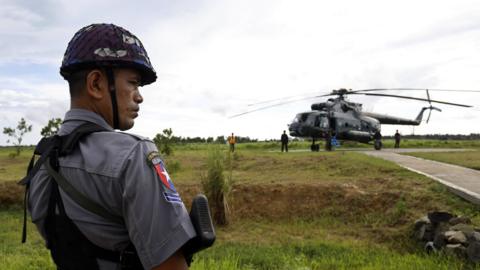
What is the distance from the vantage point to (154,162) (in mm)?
1296

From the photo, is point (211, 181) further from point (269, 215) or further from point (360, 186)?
point (360, 186)

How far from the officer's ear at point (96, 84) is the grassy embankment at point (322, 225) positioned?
343 cm

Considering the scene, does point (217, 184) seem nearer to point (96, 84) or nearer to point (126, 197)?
point (96, 84)

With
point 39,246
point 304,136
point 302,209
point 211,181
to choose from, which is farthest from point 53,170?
point 304,136

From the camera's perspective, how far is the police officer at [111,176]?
1277 mm

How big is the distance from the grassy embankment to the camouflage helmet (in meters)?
3.44

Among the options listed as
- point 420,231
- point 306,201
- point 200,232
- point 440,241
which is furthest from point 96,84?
point 306,201

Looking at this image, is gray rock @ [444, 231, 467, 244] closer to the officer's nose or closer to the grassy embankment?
the grassy embankment

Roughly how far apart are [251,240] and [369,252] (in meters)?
2.17

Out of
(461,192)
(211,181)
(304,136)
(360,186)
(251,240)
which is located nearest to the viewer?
(251,240)

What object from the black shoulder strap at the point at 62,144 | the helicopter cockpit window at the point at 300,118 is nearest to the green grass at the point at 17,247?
the black shoulder strap at the point at 62,144

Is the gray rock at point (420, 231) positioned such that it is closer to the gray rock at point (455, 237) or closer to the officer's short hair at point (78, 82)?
the gray rock at point (455, 237)

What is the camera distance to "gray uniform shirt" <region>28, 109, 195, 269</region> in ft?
4.17

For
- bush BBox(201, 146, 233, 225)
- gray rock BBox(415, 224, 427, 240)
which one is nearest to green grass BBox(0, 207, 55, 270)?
bush BBox(201, 146, 233, 225)
